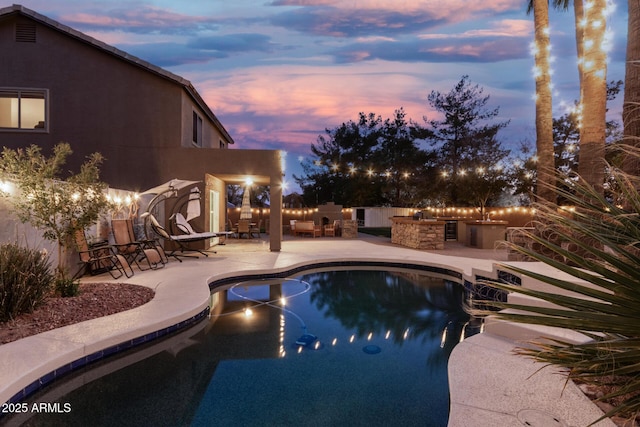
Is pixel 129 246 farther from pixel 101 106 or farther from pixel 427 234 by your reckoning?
pixel 427 234

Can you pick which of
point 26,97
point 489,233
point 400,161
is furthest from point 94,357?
point 400,161

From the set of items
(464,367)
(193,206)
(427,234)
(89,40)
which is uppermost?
(89,40)

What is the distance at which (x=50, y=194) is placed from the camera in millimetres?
5414

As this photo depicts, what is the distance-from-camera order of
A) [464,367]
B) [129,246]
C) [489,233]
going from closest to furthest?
[464,367] < [129,246] < [489,233]

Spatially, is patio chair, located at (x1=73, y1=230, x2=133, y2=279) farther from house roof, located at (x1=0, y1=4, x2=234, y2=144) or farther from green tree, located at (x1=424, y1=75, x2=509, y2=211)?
green tree, located at (x1=424, y1=75, x2=509, y2=211)

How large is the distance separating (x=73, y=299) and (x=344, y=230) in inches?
568

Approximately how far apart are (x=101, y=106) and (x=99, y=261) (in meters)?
6.08

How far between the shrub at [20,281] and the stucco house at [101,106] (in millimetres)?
7091

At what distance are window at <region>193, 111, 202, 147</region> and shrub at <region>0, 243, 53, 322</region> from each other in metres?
9.28

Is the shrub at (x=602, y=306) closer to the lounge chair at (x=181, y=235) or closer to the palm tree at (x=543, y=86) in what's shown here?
the palm tree at (x=543, y=86)

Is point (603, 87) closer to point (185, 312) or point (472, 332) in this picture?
point (472, 332)

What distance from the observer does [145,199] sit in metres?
11.0

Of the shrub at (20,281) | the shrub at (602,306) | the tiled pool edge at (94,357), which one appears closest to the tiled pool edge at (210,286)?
the tiled pool edge at (94,357)

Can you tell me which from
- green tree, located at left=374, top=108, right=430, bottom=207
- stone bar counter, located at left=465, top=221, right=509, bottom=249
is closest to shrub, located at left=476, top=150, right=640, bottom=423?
stone bar counter, located at left=465, top=221, right=509, bottom=249
